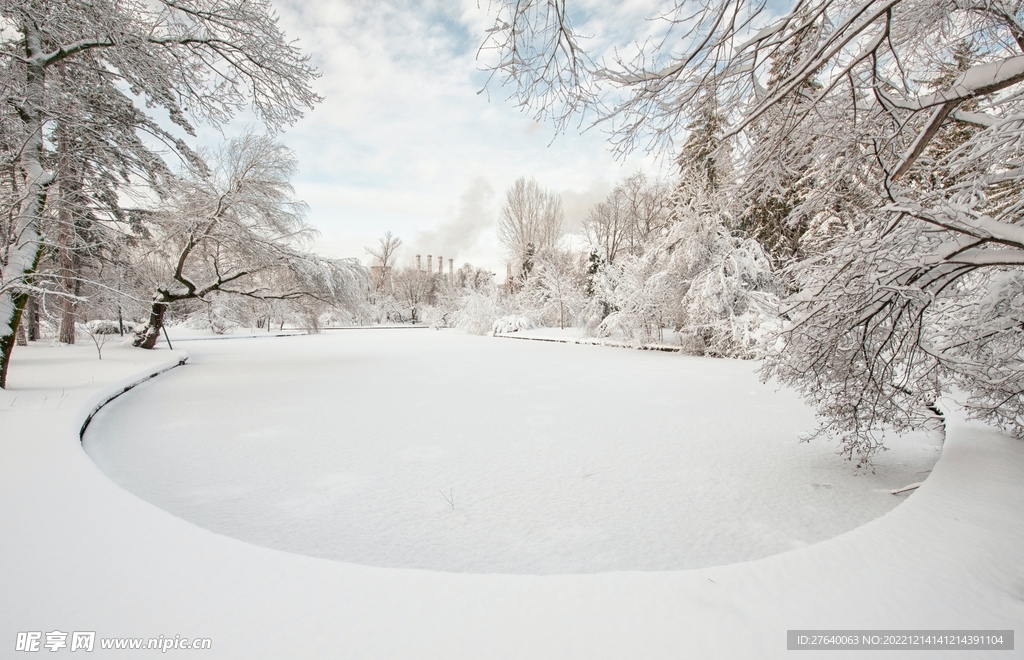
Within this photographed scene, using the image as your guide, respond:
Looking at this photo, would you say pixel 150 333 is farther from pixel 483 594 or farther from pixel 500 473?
pixel 483 594

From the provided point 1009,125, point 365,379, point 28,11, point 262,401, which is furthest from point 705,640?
point 365,379

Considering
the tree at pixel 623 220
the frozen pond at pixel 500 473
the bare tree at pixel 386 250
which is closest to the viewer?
the frozen pond at pixel 500 473

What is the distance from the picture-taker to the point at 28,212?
5.66 m

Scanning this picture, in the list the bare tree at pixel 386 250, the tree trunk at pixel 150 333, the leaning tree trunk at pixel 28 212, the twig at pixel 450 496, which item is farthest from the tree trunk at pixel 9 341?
the bare tree at pixel 386 250

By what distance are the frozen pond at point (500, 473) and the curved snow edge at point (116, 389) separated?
0.14 metres

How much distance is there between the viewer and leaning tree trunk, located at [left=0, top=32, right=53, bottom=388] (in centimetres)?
534

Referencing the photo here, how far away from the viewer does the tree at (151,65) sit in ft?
15.5

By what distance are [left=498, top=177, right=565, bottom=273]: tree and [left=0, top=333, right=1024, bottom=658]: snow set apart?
33.8 metres

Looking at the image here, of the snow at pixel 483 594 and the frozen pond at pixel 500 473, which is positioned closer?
the snow at pixel 483 594

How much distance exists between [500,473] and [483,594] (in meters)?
2.00

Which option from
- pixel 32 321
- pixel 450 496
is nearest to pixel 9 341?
pixel 450 496

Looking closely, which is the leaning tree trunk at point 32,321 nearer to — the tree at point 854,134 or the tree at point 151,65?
the tree at point 151,65

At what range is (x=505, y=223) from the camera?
121ft

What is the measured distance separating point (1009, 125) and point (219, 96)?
702 centimetres
